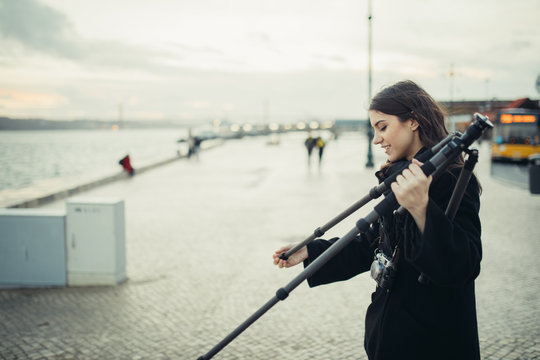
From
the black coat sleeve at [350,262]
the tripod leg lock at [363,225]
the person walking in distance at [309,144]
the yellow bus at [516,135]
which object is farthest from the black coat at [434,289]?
the yellow bus at [516,135]

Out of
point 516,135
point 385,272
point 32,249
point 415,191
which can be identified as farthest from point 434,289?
point 516,135

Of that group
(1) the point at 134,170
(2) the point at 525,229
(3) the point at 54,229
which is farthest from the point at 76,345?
(1) the point at 134,170

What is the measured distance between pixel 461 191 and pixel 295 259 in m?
1.02

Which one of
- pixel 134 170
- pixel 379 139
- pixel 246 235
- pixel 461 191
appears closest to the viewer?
pixel 461 191

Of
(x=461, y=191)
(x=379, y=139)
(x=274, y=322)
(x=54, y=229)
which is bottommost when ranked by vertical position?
(x=274, y=322)

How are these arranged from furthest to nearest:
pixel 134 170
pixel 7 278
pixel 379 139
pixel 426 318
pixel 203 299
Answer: pixel 134 170
pixel 7 278
pixel 203 299
pixel 379 139
pixel 426 318

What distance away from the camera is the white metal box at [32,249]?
20.1 ft

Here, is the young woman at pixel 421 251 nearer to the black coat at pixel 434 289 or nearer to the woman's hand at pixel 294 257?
the black coat at pixel 434 289

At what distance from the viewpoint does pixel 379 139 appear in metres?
1.98

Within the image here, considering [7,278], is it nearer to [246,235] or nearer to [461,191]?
[246,235]

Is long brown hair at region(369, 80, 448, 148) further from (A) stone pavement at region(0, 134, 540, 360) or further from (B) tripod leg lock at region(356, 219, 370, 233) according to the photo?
(A) stone pavement at region(0, 134, 540, 360)

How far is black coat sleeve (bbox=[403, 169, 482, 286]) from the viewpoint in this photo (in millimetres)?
1559

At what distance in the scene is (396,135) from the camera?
194 cm

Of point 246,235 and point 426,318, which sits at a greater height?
point 426,318
